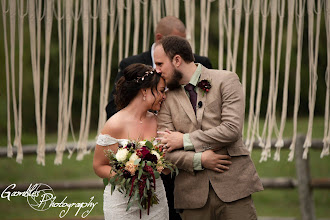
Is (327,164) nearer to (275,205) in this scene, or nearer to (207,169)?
(275,205)

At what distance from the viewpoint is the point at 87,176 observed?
8148 mm

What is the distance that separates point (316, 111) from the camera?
8.49 m

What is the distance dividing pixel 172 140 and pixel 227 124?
314 millimetres

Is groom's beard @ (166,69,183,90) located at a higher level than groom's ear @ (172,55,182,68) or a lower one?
lower

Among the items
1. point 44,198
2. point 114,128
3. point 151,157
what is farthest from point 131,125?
point 44,198

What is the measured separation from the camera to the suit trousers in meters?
2.82

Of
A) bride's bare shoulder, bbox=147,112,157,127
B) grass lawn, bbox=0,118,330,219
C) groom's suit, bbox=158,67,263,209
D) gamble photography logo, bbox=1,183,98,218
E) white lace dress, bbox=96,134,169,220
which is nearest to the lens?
groom's suit, bbox=158,67,263,209

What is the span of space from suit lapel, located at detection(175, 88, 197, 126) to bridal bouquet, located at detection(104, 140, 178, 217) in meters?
0.25

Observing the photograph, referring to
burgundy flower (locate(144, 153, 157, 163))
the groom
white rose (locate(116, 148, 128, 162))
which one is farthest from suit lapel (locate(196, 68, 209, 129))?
white rose (locate(116, 148, 128, 162))

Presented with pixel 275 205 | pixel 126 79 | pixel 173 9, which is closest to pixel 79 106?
pixel 275 205

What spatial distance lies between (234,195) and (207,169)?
21 centimetres

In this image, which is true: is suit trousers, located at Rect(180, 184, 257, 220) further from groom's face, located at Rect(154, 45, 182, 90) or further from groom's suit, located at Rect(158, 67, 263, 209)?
groom's face, located at Rect(154, 45, 182, 90)

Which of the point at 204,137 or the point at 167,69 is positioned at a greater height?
the point at 167,69

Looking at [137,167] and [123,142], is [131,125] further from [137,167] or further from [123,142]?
[137,167]
